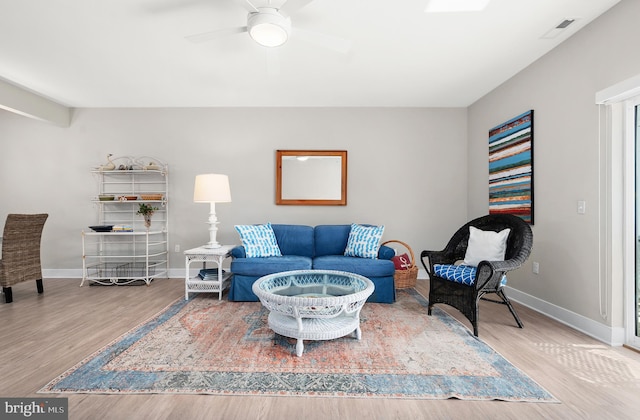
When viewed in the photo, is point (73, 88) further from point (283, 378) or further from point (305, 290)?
point (283, 378)

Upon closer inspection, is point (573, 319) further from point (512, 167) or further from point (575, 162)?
point (512, 167)

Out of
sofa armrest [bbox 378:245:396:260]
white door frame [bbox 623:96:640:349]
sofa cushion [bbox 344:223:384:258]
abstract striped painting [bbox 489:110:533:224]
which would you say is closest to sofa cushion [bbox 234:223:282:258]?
sofa cushion [bbox 344:223:384:258]

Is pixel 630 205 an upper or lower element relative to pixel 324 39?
lower

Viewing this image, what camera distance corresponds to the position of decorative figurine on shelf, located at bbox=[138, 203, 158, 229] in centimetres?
421

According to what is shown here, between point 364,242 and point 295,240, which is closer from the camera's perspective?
point 364,242

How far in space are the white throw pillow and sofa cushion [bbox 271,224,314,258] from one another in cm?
191

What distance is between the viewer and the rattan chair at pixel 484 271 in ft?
8.07

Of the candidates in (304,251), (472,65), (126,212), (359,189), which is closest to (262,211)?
(304,251)

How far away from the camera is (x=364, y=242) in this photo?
12.1ft

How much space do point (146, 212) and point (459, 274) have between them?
13.3ft

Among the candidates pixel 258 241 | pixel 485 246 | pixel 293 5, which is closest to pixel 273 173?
pixel 258 241

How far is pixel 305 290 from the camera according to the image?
2.52 metres

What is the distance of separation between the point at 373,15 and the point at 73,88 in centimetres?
388

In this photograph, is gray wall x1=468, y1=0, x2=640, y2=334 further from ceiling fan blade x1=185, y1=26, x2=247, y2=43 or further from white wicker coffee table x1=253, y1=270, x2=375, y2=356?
ceiling fan blade x1=185, y1=26, x2=247, y2=43
